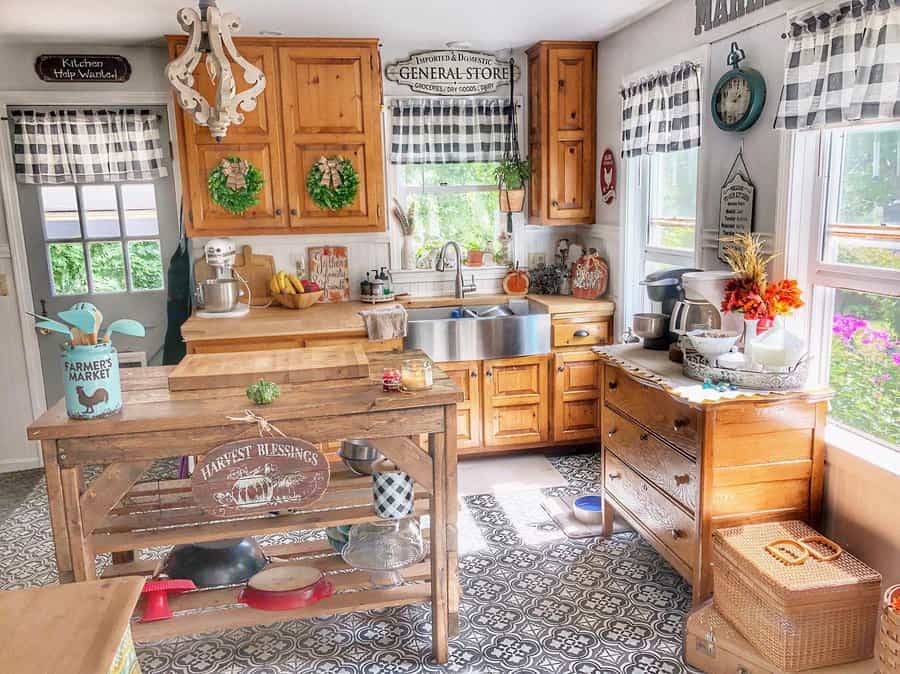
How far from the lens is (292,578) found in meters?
2.44

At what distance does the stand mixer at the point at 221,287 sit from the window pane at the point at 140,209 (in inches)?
16.0

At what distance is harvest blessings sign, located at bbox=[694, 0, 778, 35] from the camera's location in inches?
116

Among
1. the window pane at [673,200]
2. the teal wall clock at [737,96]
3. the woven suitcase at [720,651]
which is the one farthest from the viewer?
the window pane at [673,200]

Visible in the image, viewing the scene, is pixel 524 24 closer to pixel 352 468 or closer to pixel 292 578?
pixel 352 468

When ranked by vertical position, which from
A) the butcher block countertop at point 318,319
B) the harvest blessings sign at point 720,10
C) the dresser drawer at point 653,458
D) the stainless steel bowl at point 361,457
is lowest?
the dresser drawer at point 653,458

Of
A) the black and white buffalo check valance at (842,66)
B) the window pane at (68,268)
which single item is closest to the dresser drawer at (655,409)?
the black and white buffalo check valance at (842,66)

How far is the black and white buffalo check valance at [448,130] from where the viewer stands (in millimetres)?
4574

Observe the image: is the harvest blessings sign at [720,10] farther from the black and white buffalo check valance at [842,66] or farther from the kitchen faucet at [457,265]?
the kitchen faucet at [457,265]

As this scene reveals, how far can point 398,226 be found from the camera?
4699 mm

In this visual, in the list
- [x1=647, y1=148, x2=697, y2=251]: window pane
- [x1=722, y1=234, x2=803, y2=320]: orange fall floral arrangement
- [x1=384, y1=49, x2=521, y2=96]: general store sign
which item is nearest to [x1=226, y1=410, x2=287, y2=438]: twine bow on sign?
[x1=722, y1=234, x2=803, y2=320]: orange fall floral arrangement

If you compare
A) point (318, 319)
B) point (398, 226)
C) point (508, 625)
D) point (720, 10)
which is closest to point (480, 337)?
point (318, 319)

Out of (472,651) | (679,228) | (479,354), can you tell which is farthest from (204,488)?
(679,228)

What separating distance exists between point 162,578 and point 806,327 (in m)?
2.58

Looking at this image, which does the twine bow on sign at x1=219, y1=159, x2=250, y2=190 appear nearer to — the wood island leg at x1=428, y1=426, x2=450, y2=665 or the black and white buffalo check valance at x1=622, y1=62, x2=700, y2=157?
the black and white buffalo check valance at x1=622, y1=62, x2=700, y2=157
